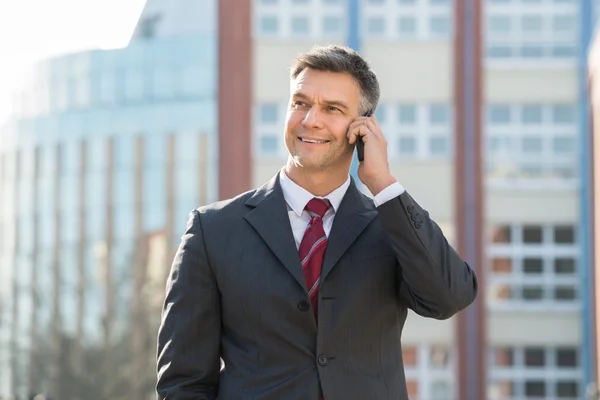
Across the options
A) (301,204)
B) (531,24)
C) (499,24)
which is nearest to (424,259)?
(301,204)

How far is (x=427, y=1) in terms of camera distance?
33.2 m

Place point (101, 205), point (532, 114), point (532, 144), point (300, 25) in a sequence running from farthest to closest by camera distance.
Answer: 1. point (101, 205)
2. point (532, 144)
3. point (532, 114)
4. point (300, 25)

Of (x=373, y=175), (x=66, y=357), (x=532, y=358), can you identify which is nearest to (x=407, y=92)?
(x=532, y=358)

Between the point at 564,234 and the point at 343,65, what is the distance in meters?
31.3

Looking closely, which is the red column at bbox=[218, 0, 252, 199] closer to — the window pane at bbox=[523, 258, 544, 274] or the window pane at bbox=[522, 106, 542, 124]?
the window pane at bbox=[522, 106, 542, 124]

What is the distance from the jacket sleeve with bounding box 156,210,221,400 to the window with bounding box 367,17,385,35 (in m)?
30.6

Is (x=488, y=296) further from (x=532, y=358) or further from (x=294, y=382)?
(x=294, y=382)

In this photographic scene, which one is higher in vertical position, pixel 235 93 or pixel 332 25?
pixel 332 25

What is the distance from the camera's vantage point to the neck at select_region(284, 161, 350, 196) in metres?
3.12

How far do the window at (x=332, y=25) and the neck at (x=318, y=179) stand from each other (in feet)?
99.3

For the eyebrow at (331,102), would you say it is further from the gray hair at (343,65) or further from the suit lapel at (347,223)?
the suit lapel at (347,223)

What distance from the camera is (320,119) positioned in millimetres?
3053

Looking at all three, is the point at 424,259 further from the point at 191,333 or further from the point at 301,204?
the point at 191,333

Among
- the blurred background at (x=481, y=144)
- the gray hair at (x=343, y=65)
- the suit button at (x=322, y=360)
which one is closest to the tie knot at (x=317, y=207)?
the gray hair at (x=343, y=65)
